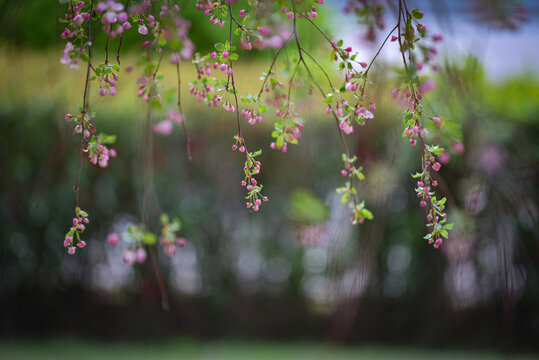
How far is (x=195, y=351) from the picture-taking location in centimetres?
298

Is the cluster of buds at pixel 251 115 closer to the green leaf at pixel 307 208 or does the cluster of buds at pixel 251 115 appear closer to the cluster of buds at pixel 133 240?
the cluster of buds at pixel 133 240

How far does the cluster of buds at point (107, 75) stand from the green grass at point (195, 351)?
237 cm

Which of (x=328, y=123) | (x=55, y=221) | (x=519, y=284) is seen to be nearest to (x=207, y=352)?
(x=55, y=221)

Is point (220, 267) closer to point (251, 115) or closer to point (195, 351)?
point (195, 351)

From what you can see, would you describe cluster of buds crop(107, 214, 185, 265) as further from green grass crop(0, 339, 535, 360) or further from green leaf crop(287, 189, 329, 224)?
green grass crop(0, 339, 535, 360)

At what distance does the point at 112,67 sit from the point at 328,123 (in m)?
2.50

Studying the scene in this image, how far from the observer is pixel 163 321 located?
3184 mm

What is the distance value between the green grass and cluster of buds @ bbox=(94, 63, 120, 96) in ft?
7.77

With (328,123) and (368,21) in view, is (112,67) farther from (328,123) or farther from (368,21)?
(328,123)

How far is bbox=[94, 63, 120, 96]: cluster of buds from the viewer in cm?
82

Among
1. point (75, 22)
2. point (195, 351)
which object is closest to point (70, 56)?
point (75, 22)

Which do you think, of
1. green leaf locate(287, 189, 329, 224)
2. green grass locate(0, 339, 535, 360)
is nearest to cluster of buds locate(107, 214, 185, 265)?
green leaf locate(287, 189, 329, 224)

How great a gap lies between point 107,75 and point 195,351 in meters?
2.54

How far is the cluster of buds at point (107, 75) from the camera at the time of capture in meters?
0.82
